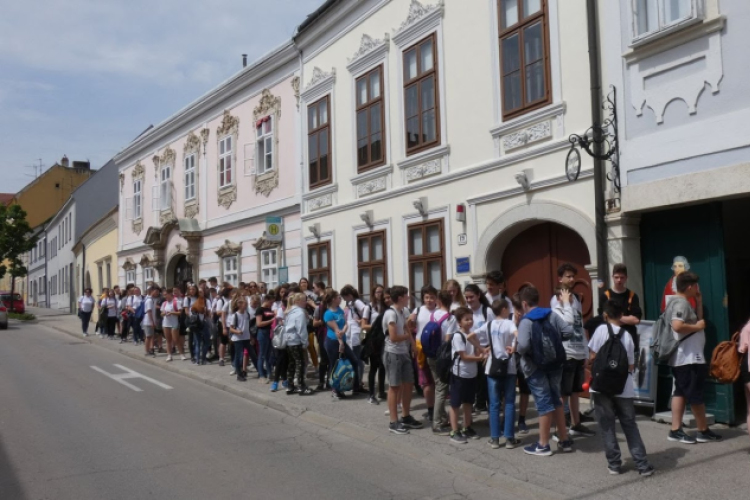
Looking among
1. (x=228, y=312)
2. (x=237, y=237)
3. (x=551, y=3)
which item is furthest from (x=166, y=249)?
(x=551, y=3)

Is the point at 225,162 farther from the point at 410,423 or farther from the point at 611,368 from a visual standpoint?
the point at 611,368

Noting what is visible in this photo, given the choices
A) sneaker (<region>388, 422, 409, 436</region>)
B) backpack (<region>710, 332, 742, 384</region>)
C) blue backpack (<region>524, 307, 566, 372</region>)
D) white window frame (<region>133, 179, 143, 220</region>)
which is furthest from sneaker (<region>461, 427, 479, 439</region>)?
white window frame (<region>133, 179, 143, 220</region>)

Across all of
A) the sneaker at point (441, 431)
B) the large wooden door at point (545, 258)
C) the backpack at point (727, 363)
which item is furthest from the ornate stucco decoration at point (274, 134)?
the backpack at point (727, 363)

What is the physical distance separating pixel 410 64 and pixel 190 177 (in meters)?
12.7

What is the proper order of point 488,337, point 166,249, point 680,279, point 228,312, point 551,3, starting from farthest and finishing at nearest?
point 166,249
point 228,312
point 551,3
point 488,337
point 680,279

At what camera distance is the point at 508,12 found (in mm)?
11570

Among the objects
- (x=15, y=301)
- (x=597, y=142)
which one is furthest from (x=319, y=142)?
(x=15, y=301)

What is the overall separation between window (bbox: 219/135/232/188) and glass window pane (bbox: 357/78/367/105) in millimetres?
7094

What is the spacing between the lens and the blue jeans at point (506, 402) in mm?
7711

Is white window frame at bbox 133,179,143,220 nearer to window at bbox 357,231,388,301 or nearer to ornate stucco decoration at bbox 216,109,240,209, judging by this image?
ornate stucco decoration at bbox 216,109,240,209

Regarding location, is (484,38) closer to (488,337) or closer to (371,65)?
(371,65)

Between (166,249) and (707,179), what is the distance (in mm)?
20968

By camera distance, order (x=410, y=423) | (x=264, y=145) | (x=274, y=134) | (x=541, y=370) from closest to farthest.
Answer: (x=541, y=370), (x=410, y=423), (x=274, y=134), (x=264, y=145)

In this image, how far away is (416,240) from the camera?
13.9m
